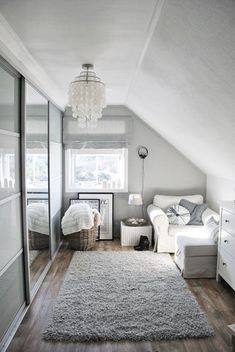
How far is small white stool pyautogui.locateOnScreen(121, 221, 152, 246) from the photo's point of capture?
4527mm

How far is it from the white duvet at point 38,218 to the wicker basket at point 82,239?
2.34ft

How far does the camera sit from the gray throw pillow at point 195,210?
4.39 m

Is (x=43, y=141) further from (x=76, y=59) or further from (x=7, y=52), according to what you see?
(x=7, y=52)

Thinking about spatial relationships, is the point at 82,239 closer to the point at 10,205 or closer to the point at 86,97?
the point at 10,205

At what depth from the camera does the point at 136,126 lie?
4.95m

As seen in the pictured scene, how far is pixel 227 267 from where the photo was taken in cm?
297

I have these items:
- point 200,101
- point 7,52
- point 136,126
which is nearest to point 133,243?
point 136,126

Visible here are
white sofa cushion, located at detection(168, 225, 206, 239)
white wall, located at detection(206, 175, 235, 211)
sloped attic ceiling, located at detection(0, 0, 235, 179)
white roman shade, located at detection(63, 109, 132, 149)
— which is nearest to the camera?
sloped attic ceiling, located at detection(0, 0, 235, 179)

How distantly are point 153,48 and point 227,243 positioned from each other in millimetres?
2197

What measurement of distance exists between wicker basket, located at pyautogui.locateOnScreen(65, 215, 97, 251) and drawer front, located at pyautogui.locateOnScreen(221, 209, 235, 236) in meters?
2.06

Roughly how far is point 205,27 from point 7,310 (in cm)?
250

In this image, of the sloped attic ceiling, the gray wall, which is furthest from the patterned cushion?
the sloped attic ceiling

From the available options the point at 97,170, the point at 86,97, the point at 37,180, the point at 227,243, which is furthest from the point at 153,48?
the point at 97,170

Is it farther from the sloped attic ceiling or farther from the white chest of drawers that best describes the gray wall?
the white chest of drawers
